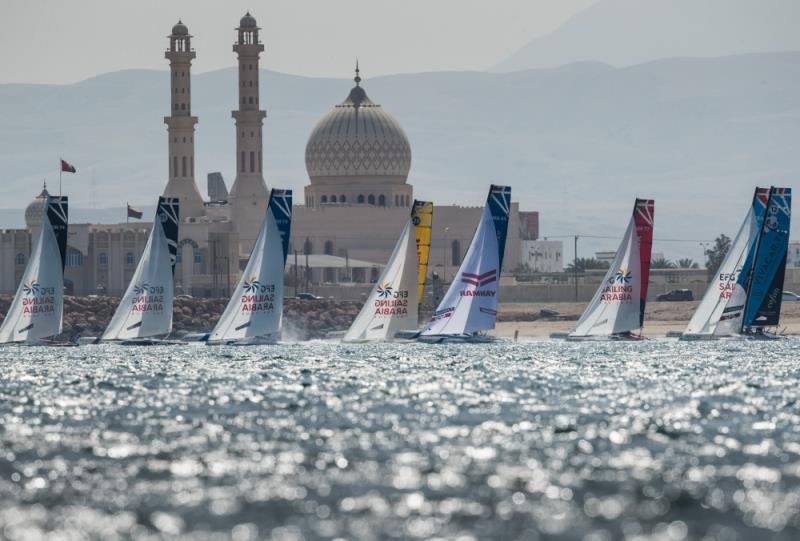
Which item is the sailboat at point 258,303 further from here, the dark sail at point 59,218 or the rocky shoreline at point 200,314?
the rocky shoreline at point 200,314

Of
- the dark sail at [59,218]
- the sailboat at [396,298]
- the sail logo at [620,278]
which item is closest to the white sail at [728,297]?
the sail logo at [620,278]

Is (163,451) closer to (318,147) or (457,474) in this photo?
(457,474)

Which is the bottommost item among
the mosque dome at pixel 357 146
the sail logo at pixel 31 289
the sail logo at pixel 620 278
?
the sail logo at pixel 31 289

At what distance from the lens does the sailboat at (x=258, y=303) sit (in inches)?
3226

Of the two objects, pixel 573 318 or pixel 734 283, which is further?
pixel 573 318

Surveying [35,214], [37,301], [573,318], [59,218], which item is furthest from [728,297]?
[35,214]

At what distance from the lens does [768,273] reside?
86.3 m

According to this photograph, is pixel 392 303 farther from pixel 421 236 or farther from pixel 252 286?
pixel 252 286

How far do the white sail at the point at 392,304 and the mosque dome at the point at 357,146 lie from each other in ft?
254

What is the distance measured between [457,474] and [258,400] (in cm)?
1605

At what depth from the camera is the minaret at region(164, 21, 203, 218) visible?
15188 centimetres

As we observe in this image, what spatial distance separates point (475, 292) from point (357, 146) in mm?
79094

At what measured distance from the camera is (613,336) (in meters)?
87.4

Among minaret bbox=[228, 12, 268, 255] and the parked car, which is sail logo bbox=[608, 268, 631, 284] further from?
minaret bbox=[228, 12, 268, 255]
